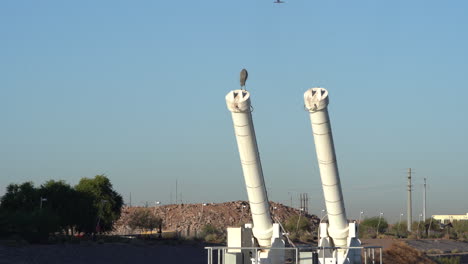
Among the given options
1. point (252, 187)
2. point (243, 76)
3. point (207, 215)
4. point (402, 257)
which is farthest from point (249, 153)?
point (207, 215)

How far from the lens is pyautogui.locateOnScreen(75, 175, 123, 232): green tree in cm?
9219

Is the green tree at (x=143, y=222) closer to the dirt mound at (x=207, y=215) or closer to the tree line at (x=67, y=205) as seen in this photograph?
the tree line at (x=67, y=205)

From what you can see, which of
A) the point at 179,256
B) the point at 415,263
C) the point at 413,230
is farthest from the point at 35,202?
the point at 413,230

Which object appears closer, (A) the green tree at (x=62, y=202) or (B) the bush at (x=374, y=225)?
(A) the green tree at (x=62, y=202)

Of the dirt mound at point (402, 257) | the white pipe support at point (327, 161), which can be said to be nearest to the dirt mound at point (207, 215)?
the dirt mound at point (402, 257)

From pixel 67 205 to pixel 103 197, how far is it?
9788 millimetres

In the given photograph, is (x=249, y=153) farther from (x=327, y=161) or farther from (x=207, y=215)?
(x=207, y=215)

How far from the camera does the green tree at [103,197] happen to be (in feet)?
302

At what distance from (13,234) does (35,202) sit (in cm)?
1339

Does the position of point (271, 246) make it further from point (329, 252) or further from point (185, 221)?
point (185, 221)

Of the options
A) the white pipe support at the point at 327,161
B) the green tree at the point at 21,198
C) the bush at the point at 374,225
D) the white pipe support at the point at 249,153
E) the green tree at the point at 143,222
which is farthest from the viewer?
the bush at the point at 374,225

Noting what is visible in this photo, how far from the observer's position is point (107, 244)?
237ft

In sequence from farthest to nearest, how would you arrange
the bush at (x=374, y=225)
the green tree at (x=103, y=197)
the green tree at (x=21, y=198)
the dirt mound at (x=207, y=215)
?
the dirt mound at (x=207, y=215) → the bush at (x=374, y=225) → the green tree at (x=103, y=197) → the green tree at (x=21, y=198)

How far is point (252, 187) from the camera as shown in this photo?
3847cm
